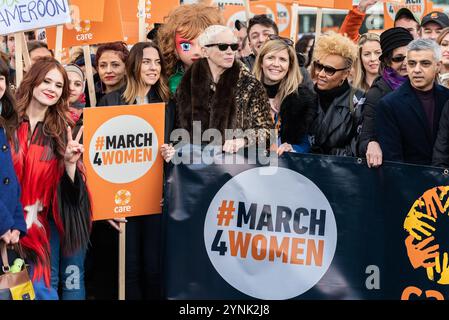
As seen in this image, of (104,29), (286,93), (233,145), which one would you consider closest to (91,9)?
(104,29)

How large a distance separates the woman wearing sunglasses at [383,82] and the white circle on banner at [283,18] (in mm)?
A: 5037

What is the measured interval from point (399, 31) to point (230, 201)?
225cm

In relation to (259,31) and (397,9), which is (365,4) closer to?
(397,9)

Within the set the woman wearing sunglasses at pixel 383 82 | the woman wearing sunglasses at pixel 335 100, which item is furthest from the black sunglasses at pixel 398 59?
the woman wearing sunglasses at pixel 335 100

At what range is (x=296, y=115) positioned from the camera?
8047mm

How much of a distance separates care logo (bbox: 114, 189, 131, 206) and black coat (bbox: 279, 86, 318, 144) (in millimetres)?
1299

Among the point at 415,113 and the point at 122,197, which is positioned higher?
the point at 415,113

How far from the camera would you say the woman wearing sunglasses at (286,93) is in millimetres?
8016

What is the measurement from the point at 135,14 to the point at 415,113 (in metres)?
4.02

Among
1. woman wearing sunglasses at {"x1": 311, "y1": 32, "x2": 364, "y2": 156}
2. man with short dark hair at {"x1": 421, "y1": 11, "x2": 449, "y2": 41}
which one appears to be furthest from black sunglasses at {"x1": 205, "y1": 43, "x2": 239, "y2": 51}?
man with short dark hair at {"x1": 421, "y1": 11, "x2": 449, "y2": 41}

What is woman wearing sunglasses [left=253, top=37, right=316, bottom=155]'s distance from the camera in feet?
26.3

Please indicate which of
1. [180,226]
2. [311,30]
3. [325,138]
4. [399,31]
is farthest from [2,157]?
[311,30]

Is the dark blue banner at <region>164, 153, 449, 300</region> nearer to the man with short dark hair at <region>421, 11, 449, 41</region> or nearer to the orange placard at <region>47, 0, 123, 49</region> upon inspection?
the orange placard at <region>47, 0, 123, 49</region>

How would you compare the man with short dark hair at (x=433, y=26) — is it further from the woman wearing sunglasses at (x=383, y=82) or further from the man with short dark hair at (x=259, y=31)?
the woman wearing sunglasses at (x=383, y=82)
